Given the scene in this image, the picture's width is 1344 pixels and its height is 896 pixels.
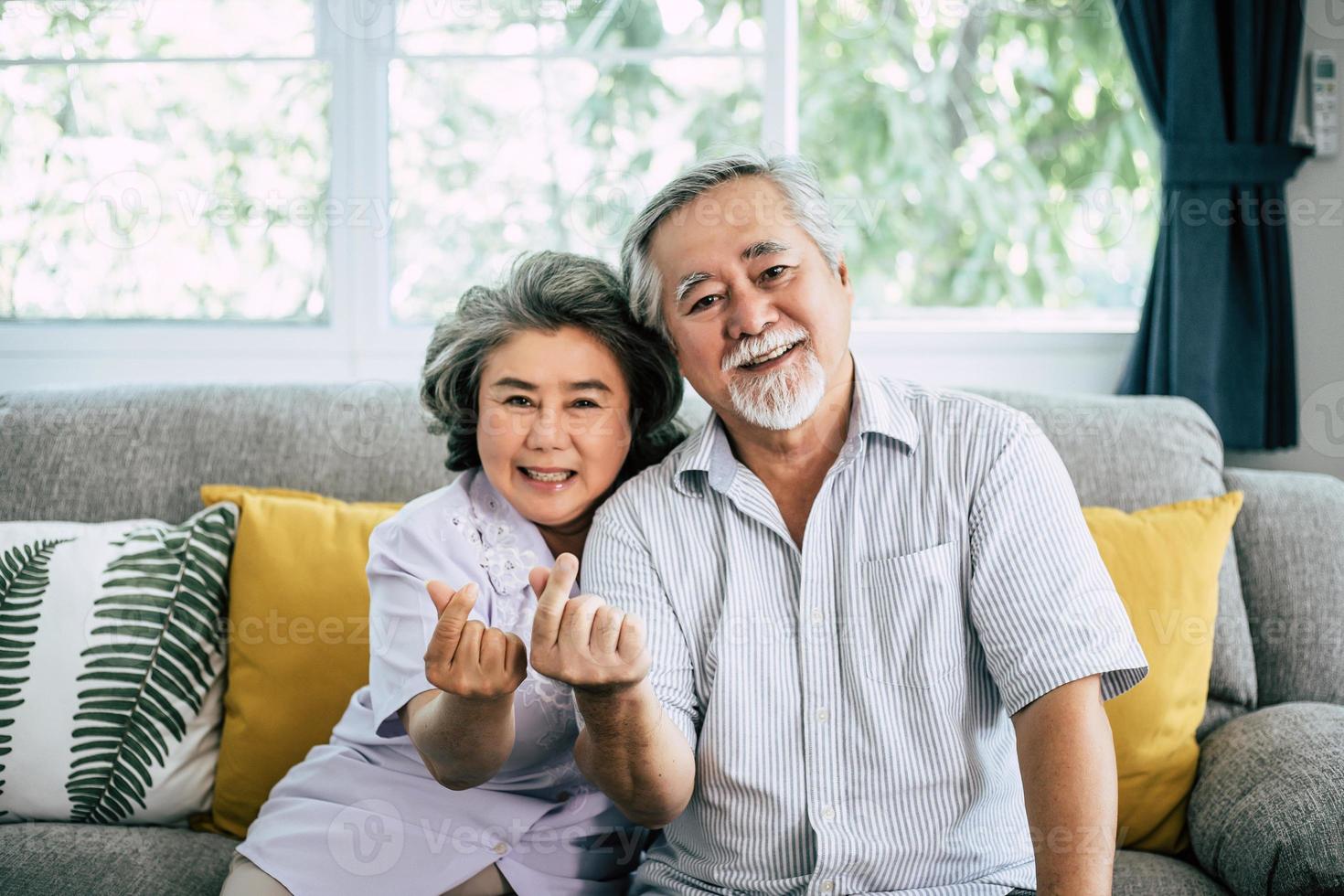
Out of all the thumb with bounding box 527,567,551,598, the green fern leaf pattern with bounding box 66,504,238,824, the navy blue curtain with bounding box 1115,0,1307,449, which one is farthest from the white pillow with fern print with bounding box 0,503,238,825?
the navy blue curtain with bounding box 1115,0,1307,449

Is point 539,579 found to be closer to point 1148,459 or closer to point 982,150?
point 1148,459

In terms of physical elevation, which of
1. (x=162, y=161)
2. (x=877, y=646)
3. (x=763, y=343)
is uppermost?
(x=162, y=161)

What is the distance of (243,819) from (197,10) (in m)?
2.00

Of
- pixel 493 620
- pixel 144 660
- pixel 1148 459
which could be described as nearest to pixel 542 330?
pixel 493 620

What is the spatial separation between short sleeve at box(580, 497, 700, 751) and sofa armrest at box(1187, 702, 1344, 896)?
2.51 feet

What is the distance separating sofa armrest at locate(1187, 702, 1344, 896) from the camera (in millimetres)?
1342

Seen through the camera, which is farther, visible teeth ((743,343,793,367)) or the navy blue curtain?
the navy blue curtain

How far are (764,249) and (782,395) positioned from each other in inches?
7.9

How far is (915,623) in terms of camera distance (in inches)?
51.9

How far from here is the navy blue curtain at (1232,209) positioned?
7.56ft

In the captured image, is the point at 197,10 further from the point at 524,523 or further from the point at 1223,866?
the point at 1223,866

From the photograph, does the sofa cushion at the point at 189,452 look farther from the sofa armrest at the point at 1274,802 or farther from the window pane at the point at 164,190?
the sofa armrest at the point at 1274,802

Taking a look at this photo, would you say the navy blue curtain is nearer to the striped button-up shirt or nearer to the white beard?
the striped button-up shirt

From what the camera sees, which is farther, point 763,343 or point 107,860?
point 107,860
